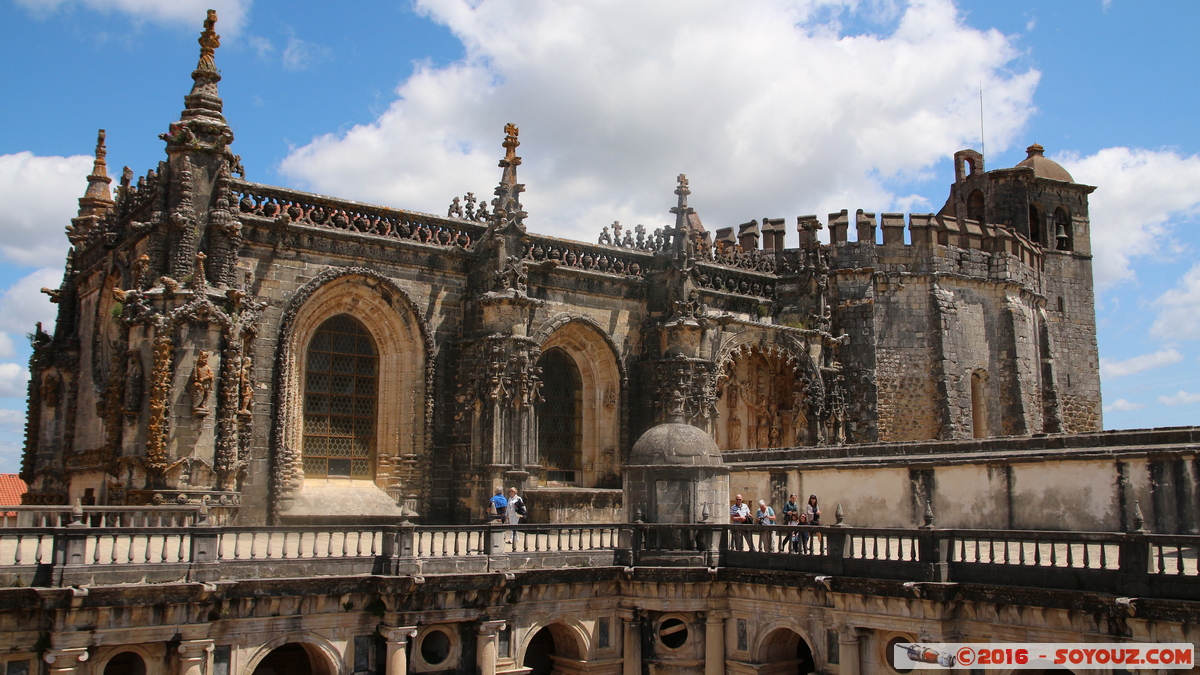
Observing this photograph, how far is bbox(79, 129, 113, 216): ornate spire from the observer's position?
26562 millimetres

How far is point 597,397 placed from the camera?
24.8 m

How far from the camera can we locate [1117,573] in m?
12.6

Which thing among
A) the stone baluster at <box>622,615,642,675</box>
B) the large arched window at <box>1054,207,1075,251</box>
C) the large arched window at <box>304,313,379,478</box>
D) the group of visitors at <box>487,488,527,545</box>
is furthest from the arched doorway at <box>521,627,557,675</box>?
the large arched window at <box>1054,207,1075,251</box>

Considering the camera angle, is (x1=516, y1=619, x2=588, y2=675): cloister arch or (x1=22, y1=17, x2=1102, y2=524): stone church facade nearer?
(x1=516, y1=619, x2=588, y2=675): cloister arch

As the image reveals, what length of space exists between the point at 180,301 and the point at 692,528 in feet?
30.9

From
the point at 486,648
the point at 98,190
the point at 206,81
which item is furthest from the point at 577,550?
the point at 98,190

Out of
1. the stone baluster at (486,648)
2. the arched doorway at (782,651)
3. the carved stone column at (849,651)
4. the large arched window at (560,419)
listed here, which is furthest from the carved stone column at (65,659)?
the large arched window at (560,419)

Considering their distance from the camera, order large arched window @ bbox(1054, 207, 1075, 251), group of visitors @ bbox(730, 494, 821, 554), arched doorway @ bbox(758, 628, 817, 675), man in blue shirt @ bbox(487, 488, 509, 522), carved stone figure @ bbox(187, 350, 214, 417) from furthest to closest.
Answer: large arched window @ bbox(1054, 207, 1075, 251) → man in blue shirt @ bbox(487, 488, 509, 522) → carved stone figure @ bbox(187, 350, 214, 417) → arched doorway @ bbox(758, 628, 817, 675) → group of visitors @ bbox(730, 494, 821, 554)

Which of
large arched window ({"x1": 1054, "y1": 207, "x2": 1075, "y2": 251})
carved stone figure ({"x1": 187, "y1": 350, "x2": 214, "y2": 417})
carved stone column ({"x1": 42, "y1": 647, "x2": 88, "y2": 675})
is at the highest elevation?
large arched window ({"x1": 1054, "y1": 207, "x2": 1075, "y2": 251})

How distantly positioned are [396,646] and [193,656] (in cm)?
289

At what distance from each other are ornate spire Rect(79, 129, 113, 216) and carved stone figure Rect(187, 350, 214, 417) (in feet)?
34.8

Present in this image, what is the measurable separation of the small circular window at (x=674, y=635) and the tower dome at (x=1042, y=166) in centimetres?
2545

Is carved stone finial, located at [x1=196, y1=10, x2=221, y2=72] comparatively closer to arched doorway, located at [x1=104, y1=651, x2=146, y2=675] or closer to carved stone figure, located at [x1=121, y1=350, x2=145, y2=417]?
carved stone figure, located at [x1=121, y1=350, x2=145, y2=417]

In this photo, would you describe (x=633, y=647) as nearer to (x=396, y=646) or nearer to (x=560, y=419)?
(x=396, y=646)
